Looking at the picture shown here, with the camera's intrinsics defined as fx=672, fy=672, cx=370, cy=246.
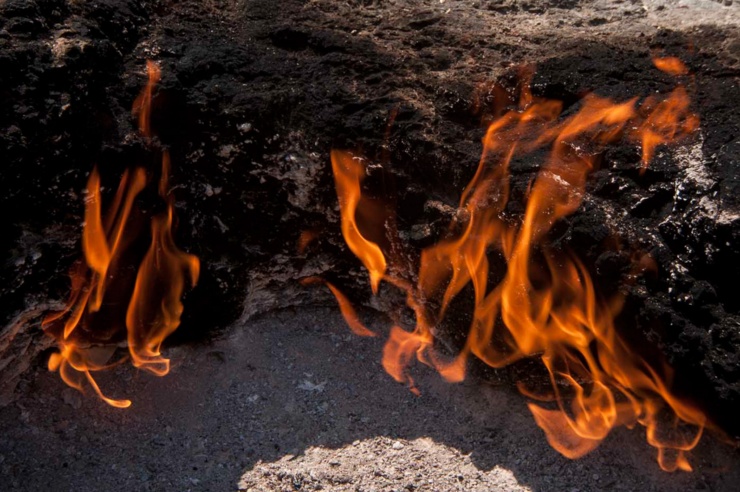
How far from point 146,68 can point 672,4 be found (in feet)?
9.47

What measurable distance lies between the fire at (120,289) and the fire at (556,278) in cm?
91

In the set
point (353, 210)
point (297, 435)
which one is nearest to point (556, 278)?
point (353, 210)

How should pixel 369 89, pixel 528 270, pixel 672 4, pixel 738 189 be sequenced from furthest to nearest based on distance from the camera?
pixel 672 4
pixel 369 89
pixel 528 270
pixel 738 189

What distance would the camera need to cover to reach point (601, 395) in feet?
10.8

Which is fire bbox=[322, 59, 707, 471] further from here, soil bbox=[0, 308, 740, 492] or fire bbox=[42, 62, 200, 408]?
fire bbox=[42, 62, 200, 408]

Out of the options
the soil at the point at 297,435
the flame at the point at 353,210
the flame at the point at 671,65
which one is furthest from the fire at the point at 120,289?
the flame at the point at 671,65

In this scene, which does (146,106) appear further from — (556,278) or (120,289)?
(556,278)

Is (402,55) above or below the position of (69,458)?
above

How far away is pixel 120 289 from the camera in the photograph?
339 cm

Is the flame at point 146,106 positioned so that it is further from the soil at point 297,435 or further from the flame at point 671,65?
the flame at point 671,65

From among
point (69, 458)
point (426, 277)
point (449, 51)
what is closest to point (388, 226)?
point (426, 277)

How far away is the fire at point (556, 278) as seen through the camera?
2.97 meters

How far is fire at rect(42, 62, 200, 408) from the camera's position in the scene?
319 centimetres

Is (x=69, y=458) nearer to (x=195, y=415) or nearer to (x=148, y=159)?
(x=195, y=415)
